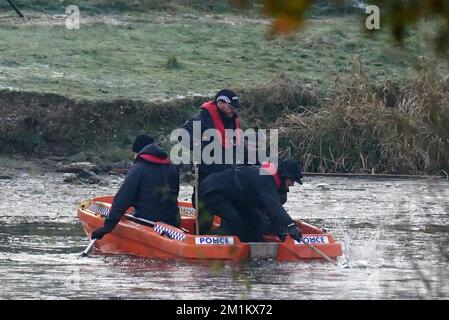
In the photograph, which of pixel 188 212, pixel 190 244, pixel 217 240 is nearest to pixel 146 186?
pixel 190 244

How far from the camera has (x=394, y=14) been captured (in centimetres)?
354

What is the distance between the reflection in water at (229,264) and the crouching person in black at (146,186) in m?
0.50

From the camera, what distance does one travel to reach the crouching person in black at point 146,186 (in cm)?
1224

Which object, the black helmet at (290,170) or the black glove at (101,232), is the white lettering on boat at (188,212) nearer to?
the black glove at (101,232)

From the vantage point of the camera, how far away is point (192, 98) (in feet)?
68.5

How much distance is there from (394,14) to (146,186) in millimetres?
8863

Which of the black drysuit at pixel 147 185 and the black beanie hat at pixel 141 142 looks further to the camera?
the black beanie hat at pixel 141 142

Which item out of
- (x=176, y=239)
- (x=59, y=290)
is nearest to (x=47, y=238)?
(x=176, y=239)

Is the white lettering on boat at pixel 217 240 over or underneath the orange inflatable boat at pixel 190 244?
over

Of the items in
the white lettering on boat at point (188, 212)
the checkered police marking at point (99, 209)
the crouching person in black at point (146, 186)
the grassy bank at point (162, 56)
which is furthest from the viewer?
the grassy bank at point (162, 56)

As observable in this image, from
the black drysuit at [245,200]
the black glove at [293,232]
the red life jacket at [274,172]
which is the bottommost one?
the black glove at [293,232]

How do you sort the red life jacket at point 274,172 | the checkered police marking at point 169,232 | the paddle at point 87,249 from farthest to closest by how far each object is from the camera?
the paddle at point 87,249, the checkered police marking at point 169,232, the red life jacket at point 274,172

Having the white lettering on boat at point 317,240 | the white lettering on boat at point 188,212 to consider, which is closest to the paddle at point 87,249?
the white lettering on boat at point 188,212

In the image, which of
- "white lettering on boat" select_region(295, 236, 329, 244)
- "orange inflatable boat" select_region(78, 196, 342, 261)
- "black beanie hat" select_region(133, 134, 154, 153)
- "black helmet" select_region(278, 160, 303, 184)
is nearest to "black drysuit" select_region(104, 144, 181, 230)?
"black beanie hat" select_region(133, 134, 154, 153)
